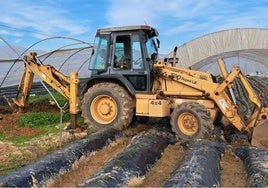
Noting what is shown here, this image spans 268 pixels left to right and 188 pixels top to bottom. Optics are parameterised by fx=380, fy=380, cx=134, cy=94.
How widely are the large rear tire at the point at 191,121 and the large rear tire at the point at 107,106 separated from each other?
113 centimetres

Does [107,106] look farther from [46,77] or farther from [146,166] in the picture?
[146,166]

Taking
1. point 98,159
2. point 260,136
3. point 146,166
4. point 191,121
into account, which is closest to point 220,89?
point 191,121

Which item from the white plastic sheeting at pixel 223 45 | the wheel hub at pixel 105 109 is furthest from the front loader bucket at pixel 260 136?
the white plastic sheeting at pixel 223 45

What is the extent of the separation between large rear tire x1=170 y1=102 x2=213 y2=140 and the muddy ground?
0.38 m

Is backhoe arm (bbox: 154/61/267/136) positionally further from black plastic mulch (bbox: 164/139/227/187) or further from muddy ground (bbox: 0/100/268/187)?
black plastic mulch (bbox: 164/139/227/187)

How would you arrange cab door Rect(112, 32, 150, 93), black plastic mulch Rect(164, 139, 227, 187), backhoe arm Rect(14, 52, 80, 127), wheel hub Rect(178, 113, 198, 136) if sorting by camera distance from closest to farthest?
black plastic mulch Rect(164, 139, 227, 187) < wheel hub Rect(178, 113, 198, 136) < cab door Rect(112, 32, 150, 93) < backhoe arm Rect(14, 52, 80, 127)

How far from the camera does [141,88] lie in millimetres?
8547

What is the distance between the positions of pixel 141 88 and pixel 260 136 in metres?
2.78

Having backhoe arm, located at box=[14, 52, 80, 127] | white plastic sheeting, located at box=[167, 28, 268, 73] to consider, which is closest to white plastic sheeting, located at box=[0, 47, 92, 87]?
backhoe arm, located at box=[14, 52, 80, 127]

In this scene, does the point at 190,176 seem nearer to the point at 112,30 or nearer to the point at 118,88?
the point at 118,88

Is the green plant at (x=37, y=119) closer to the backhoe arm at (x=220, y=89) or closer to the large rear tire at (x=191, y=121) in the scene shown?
the backhoe arm at (x=220, y=89)

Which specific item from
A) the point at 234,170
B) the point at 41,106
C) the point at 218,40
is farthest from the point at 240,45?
the point at 234,170

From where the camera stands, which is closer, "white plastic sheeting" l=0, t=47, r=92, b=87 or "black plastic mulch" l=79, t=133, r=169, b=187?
"black plastic mulch" l=79, t=133, r=169, b=187

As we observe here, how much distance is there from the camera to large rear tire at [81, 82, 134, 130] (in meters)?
8.45
